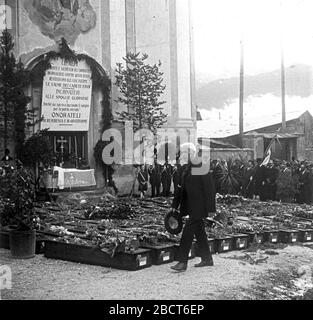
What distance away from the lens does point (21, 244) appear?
795 centimetres

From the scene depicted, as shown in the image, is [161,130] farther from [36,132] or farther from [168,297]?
[168,297]

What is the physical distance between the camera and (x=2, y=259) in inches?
313

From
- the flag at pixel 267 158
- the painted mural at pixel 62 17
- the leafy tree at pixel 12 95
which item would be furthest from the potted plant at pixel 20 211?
the painted mural at pixel 62 17

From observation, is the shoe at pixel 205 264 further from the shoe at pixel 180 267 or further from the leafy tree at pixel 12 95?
the leafy tree at pixel 12 95

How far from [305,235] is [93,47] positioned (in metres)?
12.6

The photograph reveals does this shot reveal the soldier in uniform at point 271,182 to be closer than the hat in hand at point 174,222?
No

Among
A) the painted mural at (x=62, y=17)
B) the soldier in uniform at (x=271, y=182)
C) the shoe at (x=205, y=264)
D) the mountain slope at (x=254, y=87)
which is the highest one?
the mountain slope at (x=254, y=87)

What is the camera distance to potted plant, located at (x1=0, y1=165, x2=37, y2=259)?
795 cm

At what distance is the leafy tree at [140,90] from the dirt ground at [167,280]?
11921 millimetres

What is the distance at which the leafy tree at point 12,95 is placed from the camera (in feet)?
53.1

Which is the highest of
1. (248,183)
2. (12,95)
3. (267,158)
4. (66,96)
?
(66,96)

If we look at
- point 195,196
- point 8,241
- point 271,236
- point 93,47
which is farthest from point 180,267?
point 93,47

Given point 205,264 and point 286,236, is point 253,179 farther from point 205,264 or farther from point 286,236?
point 205,264
